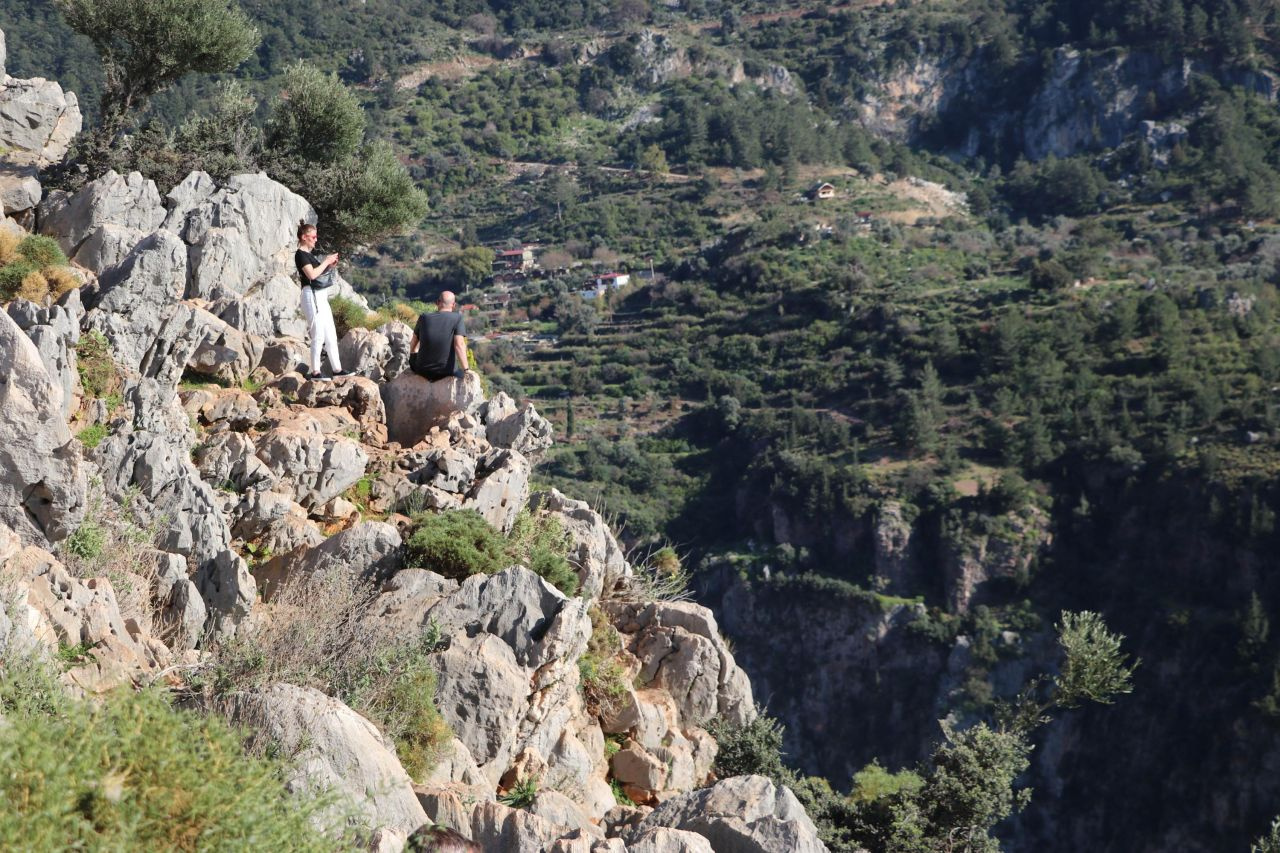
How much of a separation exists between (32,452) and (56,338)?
126 cm

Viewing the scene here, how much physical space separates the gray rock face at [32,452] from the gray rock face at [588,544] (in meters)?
4.74

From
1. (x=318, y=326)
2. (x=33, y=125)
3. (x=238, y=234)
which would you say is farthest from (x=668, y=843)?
(x=33, y=125)

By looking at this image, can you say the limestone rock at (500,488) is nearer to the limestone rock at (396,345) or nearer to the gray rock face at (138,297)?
the limestone rock at (396,345)

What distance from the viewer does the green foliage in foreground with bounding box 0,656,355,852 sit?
630 cm

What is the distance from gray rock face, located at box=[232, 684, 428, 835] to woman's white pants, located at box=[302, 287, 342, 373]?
5.00m

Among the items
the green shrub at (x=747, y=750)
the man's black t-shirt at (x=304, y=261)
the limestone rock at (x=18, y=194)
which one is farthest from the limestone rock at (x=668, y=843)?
the limestone rock at (x=18, y=194)

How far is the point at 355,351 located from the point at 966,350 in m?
61.1

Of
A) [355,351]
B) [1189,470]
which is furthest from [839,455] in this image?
[355,351]

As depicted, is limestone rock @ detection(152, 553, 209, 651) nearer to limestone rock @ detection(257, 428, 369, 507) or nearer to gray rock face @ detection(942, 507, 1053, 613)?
limestone rock @ detection(257, 428, 369, 507)

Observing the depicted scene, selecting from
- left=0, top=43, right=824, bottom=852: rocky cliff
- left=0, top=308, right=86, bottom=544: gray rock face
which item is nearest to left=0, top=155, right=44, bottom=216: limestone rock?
left=0, top=43, right=824, bottom=852: rocky cliff

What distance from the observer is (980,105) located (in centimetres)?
12612

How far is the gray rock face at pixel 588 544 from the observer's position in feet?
43.5

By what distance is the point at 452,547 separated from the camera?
11203 millimetres

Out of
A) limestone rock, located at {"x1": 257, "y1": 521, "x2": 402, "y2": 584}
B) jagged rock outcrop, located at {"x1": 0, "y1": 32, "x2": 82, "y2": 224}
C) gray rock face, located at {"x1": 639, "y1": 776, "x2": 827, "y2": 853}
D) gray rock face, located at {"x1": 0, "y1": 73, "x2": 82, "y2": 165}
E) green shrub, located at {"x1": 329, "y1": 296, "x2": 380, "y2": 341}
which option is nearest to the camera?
gray rock face, located at {"x1": 639, "y1": 776, "x2": 827, "y2": 853}
